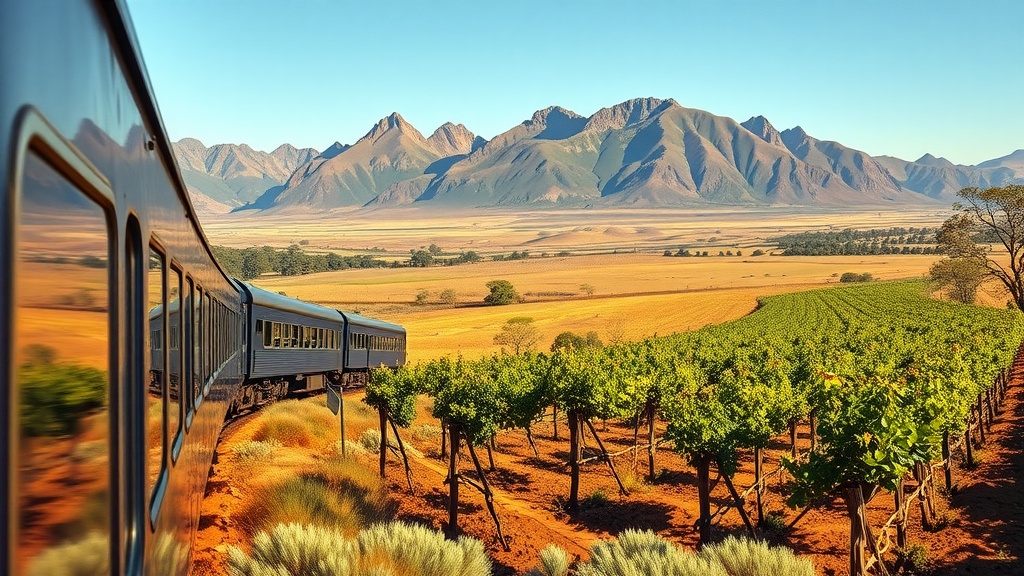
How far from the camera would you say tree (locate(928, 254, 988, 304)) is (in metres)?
64.9

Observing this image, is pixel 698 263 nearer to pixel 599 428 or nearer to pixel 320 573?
pixel 599 428

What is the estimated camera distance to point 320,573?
335 inches

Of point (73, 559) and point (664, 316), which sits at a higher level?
point (73, 559)

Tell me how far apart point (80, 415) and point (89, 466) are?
0.17m

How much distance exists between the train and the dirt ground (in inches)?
323

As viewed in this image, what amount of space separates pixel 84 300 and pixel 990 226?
6864 cm

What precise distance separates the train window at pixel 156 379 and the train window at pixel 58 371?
3.19ft

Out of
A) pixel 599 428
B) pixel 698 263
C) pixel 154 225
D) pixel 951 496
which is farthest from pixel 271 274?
pixel 154 225

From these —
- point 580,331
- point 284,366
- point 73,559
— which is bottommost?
point 580,331

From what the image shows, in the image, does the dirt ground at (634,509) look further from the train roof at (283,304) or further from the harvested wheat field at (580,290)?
the harvested wheat field at (580,290)

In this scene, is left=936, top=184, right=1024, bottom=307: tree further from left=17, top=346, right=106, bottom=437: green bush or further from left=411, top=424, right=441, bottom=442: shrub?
left=17, top=346, right=106, bottom=437: green bush

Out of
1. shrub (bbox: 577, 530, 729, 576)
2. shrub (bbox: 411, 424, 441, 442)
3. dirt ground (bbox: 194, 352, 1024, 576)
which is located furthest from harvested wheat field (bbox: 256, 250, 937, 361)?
shrub (bbox: 577, 530, 729, 576)

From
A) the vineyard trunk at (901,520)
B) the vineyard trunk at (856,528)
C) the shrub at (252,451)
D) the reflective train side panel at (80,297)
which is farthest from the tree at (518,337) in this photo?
the reflective train side panel at (80,297)

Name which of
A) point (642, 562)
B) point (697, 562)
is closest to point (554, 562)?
point (642, 562)
